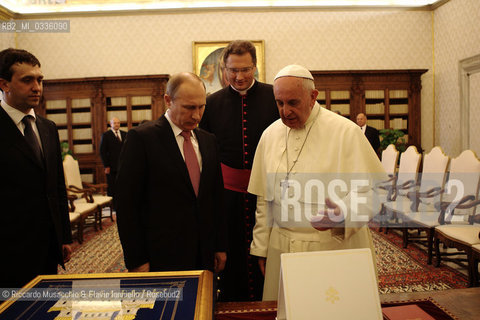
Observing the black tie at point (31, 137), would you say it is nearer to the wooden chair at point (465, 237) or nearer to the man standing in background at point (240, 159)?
the man standing in background at point (240, 159)

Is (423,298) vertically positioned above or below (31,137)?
below

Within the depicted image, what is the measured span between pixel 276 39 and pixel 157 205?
813cm

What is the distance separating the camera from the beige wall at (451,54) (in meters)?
7.68

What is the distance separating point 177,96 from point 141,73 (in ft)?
26.3

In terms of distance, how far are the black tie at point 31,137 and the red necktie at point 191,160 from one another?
88 cm

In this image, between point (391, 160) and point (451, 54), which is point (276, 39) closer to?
point (451, 54)

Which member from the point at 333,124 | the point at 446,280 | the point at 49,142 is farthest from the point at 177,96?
the point at 446,280

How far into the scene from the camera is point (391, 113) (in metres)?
8.97

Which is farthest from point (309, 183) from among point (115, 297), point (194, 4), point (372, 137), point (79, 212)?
point (194, 4)

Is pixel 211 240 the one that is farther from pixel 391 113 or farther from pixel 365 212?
pixel 391 113

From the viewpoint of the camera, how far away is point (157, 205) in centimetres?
177

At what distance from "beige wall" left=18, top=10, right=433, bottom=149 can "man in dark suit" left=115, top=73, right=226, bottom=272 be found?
7607 mm

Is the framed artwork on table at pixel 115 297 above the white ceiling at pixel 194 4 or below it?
below

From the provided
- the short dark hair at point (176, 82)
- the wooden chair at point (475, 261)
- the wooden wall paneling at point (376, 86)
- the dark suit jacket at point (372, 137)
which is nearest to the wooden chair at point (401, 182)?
the wooden chair at point (475, 261)
